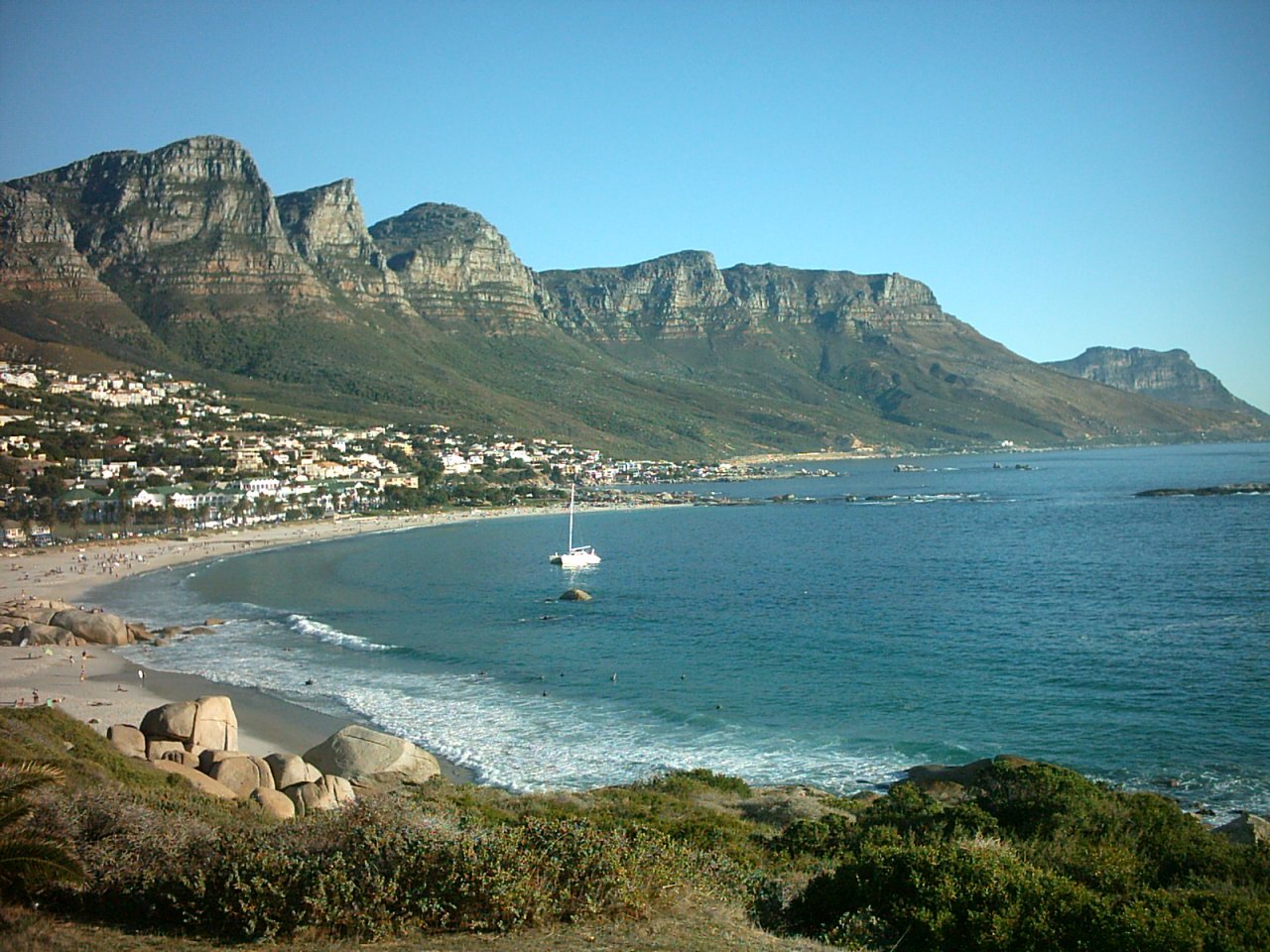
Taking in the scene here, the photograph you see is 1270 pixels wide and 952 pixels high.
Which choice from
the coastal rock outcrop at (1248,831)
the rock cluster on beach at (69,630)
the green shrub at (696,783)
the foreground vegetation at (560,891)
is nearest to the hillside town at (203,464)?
the rock cluster on beach at (69,630)

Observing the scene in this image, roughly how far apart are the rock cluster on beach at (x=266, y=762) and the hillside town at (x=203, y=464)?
71011 mm

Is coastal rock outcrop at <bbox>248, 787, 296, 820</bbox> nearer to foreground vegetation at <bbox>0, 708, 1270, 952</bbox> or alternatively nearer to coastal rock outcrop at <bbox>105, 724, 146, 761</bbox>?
coastal rock outcrop at <bbox>105, 724, 146, 761</bbox>

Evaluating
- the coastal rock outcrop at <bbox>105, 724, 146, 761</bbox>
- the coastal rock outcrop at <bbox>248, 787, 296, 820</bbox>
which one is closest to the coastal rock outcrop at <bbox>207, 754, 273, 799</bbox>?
the coastal rock outcrop at <bbox>248, 787, 296, 820</bbox>

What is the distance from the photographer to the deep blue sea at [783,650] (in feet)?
88.9

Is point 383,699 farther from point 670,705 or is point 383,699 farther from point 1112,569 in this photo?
point 1112,569

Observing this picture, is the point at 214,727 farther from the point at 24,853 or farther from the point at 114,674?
the point at 114,674

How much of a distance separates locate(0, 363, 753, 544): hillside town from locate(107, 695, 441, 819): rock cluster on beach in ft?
233

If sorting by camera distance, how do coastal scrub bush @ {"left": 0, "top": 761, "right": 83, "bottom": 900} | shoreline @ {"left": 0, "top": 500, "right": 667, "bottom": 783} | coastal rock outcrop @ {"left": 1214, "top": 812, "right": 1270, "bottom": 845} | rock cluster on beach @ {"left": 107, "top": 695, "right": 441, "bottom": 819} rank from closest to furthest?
coastal scrub bush @ {"left": 0, "top": 761, "right": 83, "bottom": 900} → coastal rock outcrop @ {"left": 1214, "top": 812, "right": 1270, "bottom": 845} → rock cluster on beach @ {"left": 107, "top": 695, "right": 441, "bottom": 819} → shoreline @ {"left": 0, "top": 500, "right": 667, "bottom": 783}

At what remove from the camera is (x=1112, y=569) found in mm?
61375

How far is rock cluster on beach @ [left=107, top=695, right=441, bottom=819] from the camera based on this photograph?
20.1 meters

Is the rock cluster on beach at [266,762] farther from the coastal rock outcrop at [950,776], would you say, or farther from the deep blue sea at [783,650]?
the coastal rock outcrop at [950,776]

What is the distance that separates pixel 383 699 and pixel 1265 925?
2820 centimetres

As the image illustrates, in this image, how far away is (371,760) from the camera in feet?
76.9

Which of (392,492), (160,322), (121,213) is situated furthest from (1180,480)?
(121,213)
